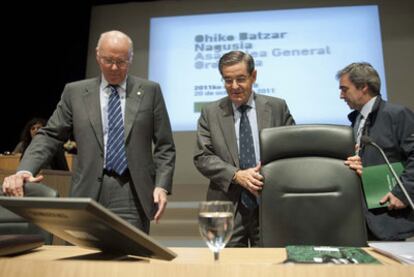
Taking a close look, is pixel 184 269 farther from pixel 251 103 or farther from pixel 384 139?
pixel 384 139

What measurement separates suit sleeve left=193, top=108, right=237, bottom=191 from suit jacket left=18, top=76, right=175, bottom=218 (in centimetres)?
17

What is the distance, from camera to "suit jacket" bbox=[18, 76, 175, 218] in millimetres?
1860

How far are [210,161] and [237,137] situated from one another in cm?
20

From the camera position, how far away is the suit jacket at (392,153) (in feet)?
6.46

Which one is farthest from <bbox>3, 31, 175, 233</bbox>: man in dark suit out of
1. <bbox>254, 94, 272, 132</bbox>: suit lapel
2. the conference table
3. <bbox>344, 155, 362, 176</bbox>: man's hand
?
the conference table

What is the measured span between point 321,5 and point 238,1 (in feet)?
2.75

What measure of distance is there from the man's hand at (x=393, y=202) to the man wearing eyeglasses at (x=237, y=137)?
0.62m

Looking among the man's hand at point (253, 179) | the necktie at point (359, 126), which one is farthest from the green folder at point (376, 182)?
the man's hand at point (253, 179)

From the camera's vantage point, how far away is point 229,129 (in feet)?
6.85

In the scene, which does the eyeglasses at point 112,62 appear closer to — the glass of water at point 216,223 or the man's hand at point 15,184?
the man's hand at point 15,184

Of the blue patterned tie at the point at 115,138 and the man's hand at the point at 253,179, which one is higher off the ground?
the blue patterned tie at the point at 115,138

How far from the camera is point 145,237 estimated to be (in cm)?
78

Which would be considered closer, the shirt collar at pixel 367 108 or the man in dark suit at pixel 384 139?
the man in dark suit at pixel 384 139

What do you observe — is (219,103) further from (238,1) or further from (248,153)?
(238,1)
